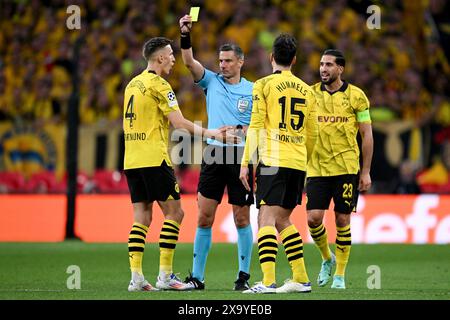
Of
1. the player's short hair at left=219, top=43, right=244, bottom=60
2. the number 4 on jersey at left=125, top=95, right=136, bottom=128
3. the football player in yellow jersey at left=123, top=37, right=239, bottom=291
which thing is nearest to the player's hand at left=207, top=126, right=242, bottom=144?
the football player in yellow jersey at left=123, top=37, right=239, bottom=291

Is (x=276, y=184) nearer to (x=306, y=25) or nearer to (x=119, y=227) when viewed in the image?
(x=119, y=227)

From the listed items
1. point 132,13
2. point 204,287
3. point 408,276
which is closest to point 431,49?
point 132,13

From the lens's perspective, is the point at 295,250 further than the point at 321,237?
No

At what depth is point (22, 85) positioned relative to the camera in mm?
22469

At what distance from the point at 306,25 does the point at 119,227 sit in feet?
22.6

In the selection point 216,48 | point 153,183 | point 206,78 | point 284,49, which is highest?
point 216,48

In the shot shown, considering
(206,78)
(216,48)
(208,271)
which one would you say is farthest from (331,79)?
(216,48)

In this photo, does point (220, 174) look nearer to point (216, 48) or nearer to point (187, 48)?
point (187, 48)

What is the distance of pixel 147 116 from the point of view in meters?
10.2

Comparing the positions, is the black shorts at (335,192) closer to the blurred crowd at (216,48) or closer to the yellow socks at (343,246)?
the yellow socks at (343,246)

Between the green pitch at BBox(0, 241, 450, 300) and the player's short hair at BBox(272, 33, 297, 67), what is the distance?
2.10 metres

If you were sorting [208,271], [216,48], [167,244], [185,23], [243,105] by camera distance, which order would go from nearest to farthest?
1. [167,244]
2. [185,23]
3. [243,105]
4. [208,271]
5. [216,48]

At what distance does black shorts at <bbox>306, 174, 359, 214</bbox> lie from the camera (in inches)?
444

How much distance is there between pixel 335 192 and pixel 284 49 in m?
2.25
